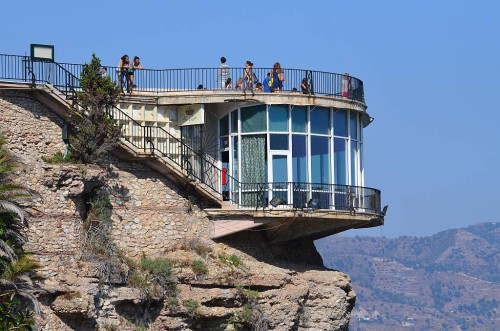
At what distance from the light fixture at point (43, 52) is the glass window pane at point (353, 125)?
12238 mm

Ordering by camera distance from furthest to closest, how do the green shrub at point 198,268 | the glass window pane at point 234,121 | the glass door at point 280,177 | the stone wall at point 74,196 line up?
the glass window pane at point 234,121 → the glass door at point 280,177 → the green shrub at point 198,268 → the stone wall at point 74,196

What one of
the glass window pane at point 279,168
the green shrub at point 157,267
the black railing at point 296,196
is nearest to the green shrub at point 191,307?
the green shrub at point 157,267

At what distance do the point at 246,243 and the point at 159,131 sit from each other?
526 cm

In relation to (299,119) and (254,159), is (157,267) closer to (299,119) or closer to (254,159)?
(254,159)

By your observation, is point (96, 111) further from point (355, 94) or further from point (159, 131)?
point (355, 94)

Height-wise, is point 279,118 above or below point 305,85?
below

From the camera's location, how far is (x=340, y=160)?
54688mm

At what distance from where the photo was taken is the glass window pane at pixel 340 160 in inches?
2143

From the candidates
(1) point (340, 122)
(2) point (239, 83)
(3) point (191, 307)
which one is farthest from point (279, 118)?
(3) point (191, 307)

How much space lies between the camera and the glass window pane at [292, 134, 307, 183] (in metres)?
53.3

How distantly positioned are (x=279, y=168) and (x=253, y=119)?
207cm

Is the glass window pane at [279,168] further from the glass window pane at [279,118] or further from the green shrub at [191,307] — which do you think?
the green shrub at [191,307]

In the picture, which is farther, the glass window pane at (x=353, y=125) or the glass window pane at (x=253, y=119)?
the glass window pane at (x=353, y=125)

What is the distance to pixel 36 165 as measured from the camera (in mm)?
47969
